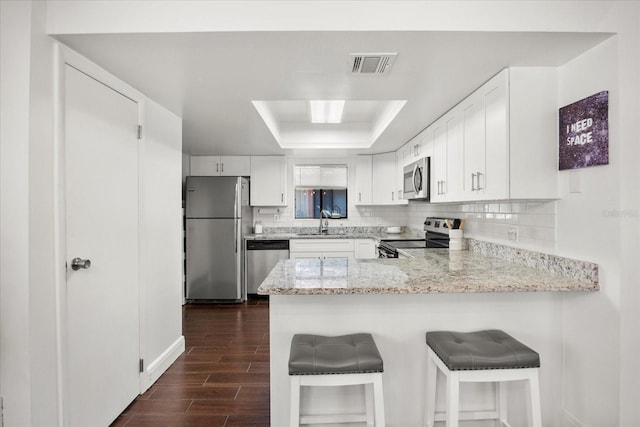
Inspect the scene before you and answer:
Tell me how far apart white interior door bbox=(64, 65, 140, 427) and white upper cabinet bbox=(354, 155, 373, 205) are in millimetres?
3287

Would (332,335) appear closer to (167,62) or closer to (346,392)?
(346,392)

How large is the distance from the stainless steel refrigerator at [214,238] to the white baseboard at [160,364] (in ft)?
4.92

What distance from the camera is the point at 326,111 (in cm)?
377

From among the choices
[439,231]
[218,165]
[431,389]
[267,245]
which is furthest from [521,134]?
[218,165]

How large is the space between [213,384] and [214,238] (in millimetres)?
2307

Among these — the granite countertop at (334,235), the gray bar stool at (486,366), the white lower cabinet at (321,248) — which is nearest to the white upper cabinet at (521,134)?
the gray bar stool at (486,366)

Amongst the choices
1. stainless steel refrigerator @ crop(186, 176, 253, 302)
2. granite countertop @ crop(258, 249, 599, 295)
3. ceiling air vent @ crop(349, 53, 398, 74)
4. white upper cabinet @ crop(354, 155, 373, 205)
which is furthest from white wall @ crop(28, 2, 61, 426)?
white upper cabinet @ crop(354, 155, 373, 205)

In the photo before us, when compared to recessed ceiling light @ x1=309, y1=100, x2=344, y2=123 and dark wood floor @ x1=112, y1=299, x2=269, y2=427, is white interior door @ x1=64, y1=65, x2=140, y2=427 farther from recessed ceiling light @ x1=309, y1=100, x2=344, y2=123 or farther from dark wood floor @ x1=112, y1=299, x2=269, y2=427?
recessed ceiling light @ x1=309, y1=100, x2=344, y2=123

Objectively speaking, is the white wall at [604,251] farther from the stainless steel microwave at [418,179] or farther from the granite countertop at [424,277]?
the stainless steel microwave at [418,179]

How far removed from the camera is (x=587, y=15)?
61.1 inches

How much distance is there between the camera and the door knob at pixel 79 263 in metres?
1.70

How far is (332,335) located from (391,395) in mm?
463

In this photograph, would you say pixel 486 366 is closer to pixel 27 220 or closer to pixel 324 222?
pixel 27 220

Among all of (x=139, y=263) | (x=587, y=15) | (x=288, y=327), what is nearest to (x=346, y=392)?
(x=288, y=327)
